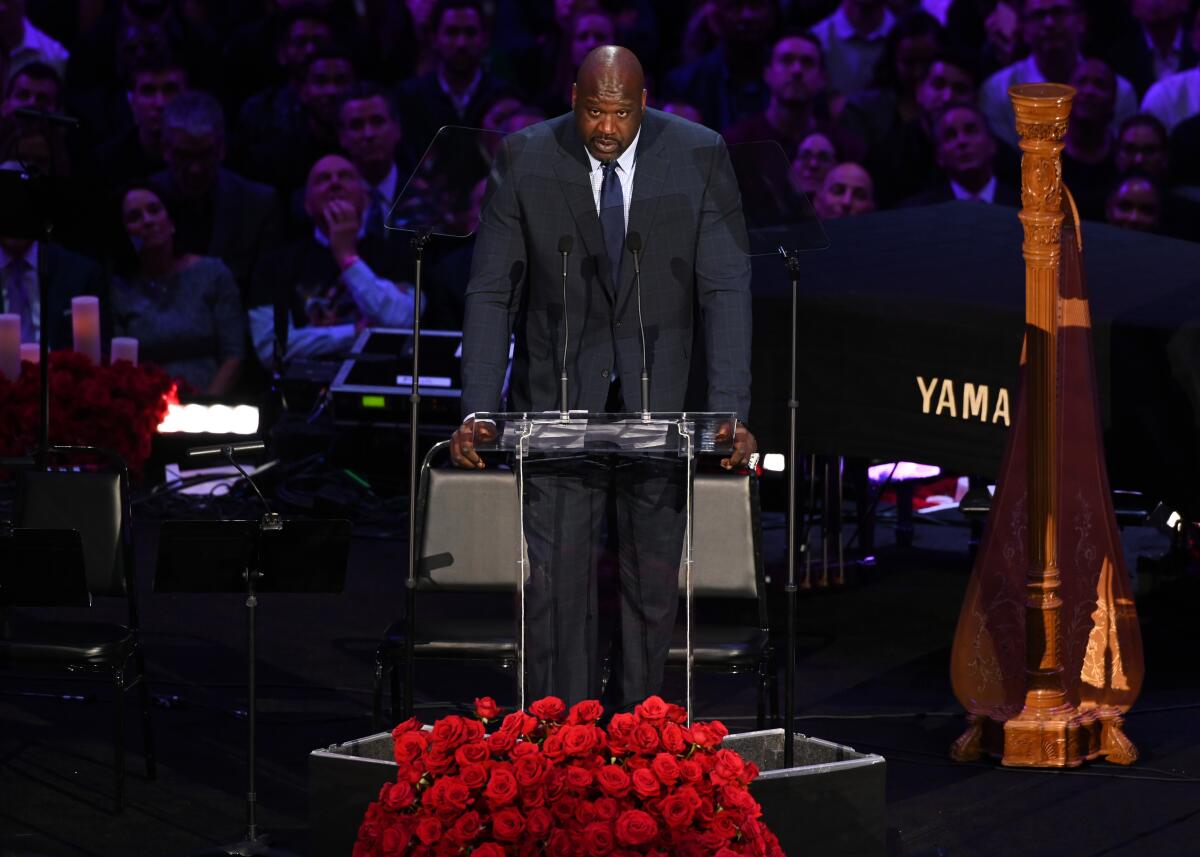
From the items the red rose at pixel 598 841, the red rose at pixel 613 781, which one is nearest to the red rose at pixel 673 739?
the red rose at pixel 613 781

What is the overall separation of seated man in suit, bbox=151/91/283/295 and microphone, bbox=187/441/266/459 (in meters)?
5.24

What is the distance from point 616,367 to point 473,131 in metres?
0.64

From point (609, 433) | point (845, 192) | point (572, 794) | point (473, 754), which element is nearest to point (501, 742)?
point (473, 754)

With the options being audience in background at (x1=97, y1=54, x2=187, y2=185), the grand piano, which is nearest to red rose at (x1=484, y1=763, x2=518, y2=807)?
the grand piano

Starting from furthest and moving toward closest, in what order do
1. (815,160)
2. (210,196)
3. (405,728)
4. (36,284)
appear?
1. (210,196)
2. (36,284)
3. (815,160)
4. (405,728)

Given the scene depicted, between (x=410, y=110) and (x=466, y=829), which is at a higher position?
(x=410, y=110)

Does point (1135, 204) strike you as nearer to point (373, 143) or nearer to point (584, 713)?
point (373, 143)

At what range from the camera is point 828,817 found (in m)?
3.68

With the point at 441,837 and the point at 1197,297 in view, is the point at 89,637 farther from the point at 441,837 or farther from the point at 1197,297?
the point at 1197,297

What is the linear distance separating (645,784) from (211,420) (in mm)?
5928

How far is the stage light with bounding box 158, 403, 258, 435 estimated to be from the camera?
8547 millimetres

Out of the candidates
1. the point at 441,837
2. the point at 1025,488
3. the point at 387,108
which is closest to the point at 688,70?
the point at 387,108

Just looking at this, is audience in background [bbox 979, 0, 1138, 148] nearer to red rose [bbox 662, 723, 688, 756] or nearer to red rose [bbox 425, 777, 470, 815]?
red rose [bbox 662, 723, 688, 756]

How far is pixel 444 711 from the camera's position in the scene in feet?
17.7
